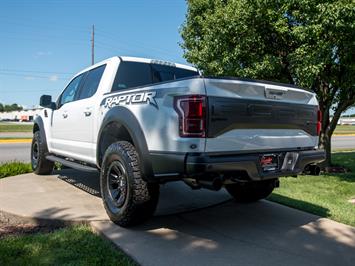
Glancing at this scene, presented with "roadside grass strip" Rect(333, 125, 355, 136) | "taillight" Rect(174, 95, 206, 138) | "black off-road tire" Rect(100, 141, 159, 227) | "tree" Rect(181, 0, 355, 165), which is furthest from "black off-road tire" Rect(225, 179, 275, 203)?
"roadside grass strip" Rect(333, 125, 355, 136)

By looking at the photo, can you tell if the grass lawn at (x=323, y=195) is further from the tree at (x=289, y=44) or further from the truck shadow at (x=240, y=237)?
the tree at (x=289, y=44)

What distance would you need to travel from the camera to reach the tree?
8000mm

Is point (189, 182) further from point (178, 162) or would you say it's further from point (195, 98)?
point (195, 98)

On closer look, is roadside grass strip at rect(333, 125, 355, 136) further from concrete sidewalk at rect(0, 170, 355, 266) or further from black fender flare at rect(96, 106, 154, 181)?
black fender flare at rect(96, 106, 154, 181)

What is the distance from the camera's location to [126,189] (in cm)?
454

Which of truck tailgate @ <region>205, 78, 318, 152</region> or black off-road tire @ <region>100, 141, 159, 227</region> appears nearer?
truck tailgate @ <region>205, 78, 318, 152</region>

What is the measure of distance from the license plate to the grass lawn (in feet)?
5.11

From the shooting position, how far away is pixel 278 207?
5934 millimetres

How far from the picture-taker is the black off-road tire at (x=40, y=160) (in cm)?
789

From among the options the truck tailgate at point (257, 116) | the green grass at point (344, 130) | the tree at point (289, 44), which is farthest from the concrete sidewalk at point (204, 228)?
the green grass at point (344, 130)

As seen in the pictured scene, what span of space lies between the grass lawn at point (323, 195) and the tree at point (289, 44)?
1.96 m

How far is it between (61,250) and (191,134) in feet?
5.45

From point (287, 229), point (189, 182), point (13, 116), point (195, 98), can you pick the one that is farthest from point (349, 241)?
point (13, 116)

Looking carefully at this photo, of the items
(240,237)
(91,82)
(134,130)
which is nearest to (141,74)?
(91,82)
